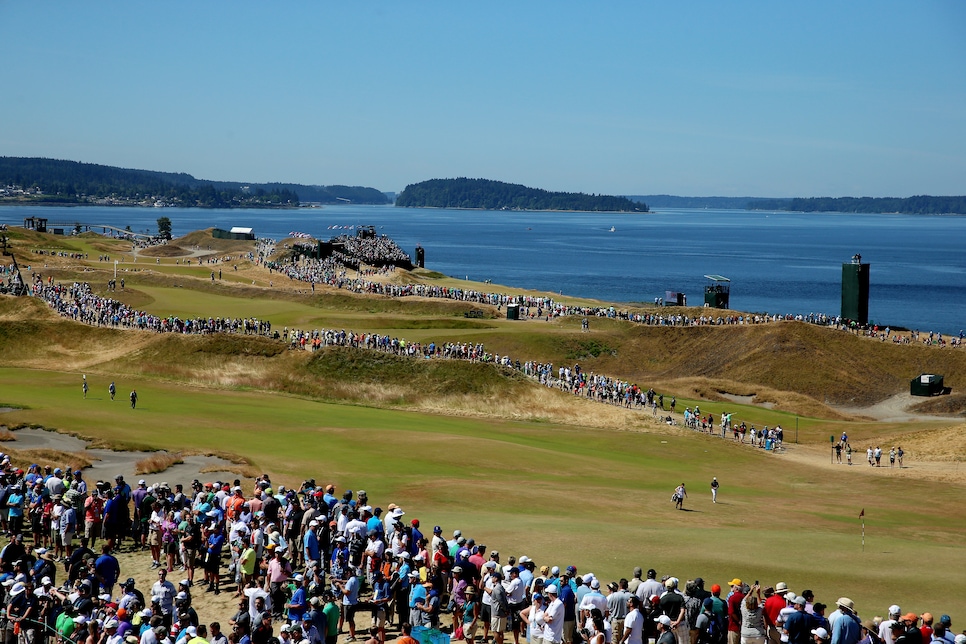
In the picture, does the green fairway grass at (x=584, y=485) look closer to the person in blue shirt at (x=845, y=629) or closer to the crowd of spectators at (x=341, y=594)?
the crowd of spectators at (x=341, y=594)

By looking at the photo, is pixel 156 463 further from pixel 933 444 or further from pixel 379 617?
pixel 933 444

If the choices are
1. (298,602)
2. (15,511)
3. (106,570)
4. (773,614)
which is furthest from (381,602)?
(15,511)

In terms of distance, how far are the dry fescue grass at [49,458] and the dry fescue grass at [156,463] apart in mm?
1732

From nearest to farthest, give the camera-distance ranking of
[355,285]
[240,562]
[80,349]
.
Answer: [240,562], [80,349], [355,285]

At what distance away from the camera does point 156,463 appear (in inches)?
1195

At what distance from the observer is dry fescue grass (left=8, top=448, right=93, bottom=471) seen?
29.1 metres

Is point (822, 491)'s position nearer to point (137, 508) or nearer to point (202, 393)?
point (137, 508)

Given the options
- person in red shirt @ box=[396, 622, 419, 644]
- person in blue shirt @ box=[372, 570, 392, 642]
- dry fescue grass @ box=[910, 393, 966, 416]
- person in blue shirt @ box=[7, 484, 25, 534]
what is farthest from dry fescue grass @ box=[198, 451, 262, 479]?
dry fescue grass @ box=[910, 393, 966, 416]

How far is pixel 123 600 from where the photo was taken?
1461cm

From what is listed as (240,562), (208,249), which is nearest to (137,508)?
(240,562)

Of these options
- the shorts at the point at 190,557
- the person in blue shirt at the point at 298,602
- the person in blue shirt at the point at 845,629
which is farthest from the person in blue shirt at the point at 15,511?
the person in blue shirt at the point at 845,629

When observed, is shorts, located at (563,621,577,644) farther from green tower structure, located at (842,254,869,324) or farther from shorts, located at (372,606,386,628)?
green tower structure, located at (842,254,869,324)

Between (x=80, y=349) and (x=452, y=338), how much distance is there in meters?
25.1

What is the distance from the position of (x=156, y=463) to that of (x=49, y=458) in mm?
3293
